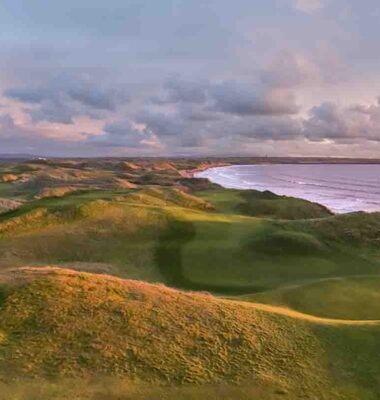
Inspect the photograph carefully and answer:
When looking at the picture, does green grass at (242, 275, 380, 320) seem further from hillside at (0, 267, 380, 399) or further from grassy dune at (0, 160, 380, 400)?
hillside at (0, 267, 380, 399)

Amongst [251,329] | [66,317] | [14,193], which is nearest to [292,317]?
[251,329]

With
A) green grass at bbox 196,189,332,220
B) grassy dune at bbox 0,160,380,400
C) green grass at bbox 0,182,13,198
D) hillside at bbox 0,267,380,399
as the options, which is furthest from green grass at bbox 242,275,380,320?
green grass at bbox 0,182,13,198

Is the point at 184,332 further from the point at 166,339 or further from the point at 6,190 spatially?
the point at 6,190

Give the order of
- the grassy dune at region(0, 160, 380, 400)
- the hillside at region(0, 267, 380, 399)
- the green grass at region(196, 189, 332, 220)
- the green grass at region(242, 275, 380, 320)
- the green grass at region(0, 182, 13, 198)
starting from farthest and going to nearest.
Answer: the green grass at region(0, 182, 13, 198) → the green grass at region(196, 189, 332, 220) → the green grass at region(242, 275, 380, 320) → the hillside at region(0, 267, 380, 399) → the grassy dune at region(0, 160, 380, 400)

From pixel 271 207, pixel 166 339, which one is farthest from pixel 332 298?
pixel 271 207

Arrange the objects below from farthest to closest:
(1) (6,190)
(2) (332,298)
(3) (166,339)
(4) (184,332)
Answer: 1. (1) (6,190)
2. (2) (332,298)
3. (4) (184,332)
4. (3) (166,339)

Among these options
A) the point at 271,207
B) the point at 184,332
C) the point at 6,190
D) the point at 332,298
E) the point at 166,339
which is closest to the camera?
the point at 166,339

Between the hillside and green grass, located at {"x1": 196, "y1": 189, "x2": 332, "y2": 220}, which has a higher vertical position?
the hillside

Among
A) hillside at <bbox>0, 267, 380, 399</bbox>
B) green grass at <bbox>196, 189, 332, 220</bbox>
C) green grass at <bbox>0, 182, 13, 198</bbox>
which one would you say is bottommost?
green grass at <bbox>196, 189, 332, 220</bbox>

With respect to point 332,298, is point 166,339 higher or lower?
higher

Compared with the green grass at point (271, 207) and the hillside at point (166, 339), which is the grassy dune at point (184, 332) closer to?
the hillside at point (166, 339)
